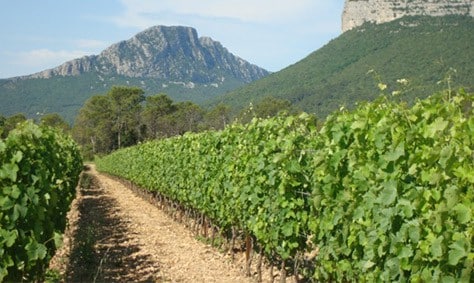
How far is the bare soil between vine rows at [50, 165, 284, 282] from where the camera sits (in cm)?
910

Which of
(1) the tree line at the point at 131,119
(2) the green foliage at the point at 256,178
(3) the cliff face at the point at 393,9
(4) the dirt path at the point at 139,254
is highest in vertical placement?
(3) the cliff face at the point at 393,9

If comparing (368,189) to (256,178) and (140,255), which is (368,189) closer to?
(256,178)

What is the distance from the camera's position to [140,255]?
1088 cm

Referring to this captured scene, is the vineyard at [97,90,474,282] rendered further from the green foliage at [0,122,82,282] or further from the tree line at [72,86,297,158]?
the tree line at [72,86,297,158]

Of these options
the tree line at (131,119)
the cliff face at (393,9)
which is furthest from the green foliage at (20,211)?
the cliff face at (393,9)

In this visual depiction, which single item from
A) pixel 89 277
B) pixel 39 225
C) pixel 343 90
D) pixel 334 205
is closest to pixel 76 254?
pixel 89 277

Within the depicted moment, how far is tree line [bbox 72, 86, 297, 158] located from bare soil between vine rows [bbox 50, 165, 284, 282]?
6170 cm

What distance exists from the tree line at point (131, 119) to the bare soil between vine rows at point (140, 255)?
2429 inches

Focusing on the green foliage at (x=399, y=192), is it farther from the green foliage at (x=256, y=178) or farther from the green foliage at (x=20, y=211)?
the green foliage at (x=20, y=211)

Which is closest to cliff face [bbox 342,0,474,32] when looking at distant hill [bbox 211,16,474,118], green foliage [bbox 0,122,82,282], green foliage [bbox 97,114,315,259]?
distant hill [bbox 211,16,474,118]

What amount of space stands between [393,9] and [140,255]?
128174 millimetres

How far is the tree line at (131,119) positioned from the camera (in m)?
81.8

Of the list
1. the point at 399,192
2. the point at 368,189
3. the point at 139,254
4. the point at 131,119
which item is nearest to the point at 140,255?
the point at 139,254

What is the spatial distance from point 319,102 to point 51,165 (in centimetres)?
8030
